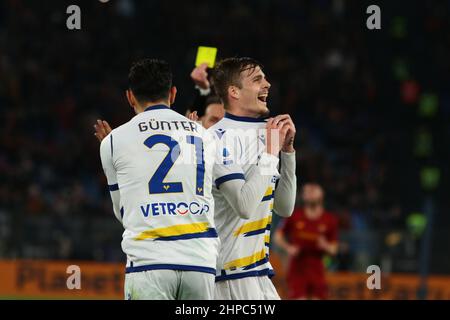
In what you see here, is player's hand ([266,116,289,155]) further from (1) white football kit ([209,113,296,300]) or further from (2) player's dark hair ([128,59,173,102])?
(2) player's dark hair ([128,59,173,102])

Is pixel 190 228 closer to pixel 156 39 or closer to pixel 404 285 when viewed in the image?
pixel 404 285

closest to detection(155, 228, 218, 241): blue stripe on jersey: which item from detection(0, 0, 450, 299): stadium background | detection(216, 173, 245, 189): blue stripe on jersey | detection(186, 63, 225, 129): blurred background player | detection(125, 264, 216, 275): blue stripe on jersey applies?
detection(125, 264, 216, 275): blue stripe on jersey

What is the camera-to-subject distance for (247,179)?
6.41 meters

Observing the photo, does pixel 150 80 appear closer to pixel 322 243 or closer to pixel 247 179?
pixel 247 179

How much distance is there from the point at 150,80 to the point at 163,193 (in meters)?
0.72

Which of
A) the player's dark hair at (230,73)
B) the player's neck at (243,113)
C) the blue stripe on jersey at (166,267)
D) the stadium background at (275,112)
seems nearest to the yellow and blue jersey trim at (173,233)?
the blue stripe on jersey at (166,267)

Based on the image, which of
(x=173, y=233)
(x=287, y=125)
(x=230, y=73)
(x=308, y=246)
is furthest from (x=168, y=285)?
(x=308, y=246)

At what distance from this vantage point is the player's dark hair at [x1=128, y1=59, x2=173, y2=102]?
5945 mm

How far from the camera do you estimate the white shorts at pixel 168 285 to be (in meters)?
5.69

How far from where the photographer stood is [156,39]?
78.8 feet

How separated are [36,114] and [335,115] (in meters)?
6.93

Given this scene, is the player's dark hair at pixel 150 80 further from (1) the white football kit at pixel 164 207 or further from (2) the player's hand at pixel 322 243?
(2) the player's hand at pixel 322 243
